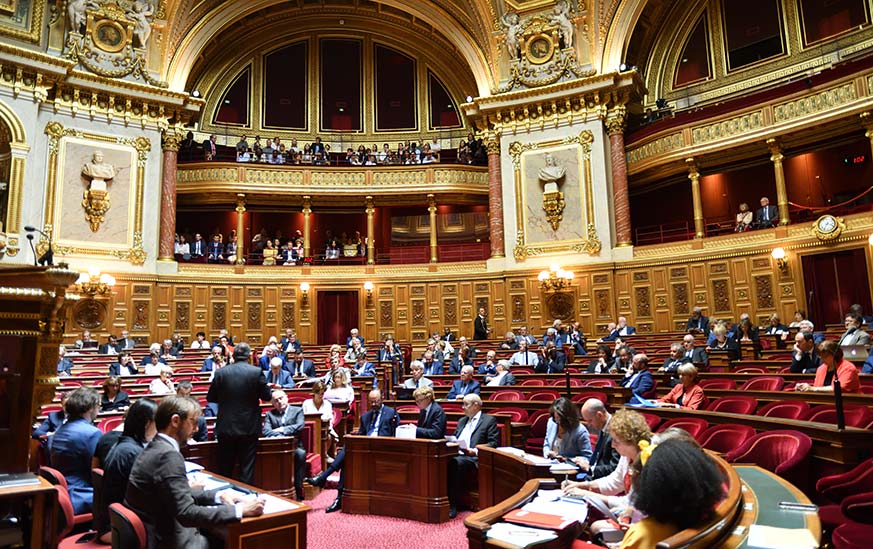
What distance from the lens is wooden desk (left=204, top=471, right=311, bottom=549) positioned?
2.98 metres

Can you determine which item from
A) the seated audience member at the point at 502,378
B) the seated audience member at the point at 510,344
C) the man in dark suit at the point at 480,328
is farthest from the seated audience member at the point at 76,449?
the man in dark suit at the point at 480,328

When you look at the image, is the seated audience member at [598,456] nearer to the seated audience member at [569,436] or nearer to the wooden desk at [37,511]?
the seated audience member at [569,436]

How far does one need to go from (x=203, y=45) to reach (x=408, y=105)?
690 centimetres

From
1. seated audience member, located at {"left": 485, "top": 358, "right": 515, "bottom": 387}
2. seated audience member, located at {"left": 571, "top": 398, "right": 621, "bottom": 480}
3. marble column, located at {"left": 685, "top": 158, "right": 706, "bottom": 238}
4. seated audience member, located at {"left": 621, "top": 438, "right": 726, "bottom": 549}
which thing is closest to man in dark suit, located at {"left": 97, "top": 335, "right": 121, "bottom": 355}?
seated audience member, located at {"left": 485, "top": 358, "right": 515, "bottom": 387}

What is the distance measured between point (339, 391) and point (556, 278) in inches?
354

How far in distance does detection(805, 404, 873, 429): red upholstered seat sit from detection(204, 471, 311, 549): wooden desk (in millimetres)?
3915

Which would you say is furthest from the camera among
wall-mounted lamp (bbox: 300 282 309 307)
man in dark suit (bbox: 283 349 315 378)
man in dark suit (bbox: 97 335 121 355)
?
wall-mounted lamp (bbox: 300 282 309 307)

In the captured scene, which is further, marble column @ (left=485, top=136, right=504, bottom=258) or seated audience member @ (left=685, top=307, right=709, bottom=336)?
marble column @ (left=485, top=136, right=504, bottom=258)

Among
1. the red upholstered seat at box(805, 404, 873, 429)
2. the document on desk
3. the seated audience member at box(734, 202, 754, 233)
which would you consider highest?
the seated audience member at box(734, 202, 754, 233)

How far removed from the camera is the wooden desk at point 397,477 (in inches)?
217

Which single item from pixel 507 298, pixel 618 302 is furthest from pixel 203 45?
pixel 618 302

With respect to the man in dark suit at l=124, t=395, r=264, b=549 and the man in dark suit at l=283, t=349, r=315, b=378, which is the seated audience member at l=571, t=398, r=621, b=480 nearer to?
the man in dark suit at l=124, t=395, r=264, b=549

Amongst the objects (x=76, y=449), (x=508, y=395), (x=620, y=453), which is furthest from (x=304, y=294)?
(x=620, y=453)

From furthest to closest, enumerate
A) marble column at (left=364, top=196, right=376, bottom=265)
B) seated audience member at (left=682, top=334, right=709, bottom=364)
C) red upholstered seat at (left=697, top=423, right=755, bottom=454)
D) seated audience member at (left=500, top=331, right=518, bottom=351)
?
marble column at (left=364, top=196, right=376, bottom=265) < seated audience member at (left=500, top=331, right=518, bottom=351) < seated audience member at (left=682, top=334, right=709, bottom=364) < red upholstered seat at (left=697, top=423, right=755, bottom=454)
